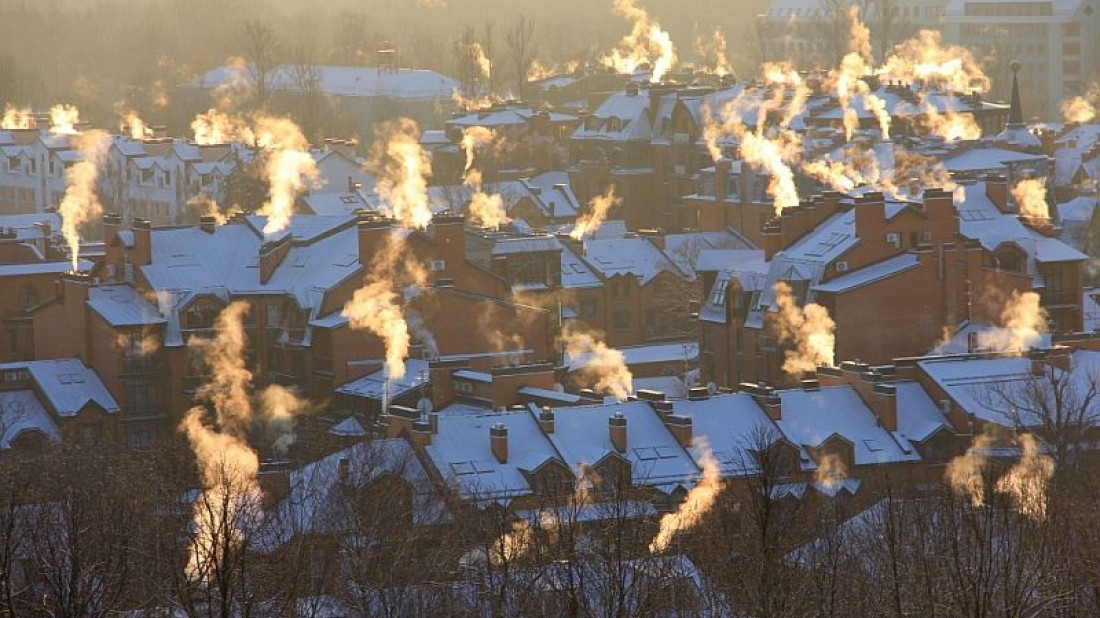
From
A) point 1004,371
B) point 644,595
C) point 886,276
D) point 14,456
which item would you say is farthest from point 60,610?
point 886,276

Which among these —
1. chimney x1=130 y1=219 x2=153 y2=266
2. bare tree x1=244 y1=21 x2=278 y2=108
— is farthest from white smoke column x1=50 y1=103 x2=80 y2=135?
chimney x1=130 y1=219 x2=153 y2=266

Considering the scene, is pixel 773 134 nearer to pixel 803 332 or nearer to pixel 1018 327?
pixel 1018 327

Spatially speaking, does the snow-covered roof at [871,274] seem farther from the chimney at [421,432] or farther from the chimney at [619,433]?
the chimney at [421,432]

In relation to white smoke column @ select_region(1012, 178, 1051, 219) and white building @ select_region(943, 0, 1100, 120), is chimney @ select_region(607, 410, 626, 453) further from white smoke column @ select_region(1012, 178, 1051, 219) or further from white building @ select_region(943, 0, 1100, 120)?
white building @ select_region(943, 0, 1100, 120)

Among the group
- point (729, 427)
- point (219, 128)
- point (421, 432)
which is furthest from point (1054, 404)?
point (219, 128)

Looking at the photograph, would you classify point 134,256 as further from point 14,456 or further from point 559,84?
point 559,84

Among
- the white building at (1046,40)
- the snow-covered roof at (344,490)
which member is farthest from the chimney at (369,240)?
the white building at (1046,40)
